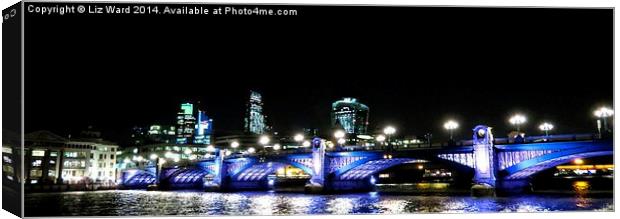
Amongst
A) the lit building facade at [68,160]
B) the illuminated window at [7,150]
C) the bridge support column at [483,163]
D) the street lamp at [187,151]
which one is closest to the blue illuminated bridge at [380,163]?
the bridge support column at [483,163]

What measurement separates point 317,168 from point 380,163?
539cm

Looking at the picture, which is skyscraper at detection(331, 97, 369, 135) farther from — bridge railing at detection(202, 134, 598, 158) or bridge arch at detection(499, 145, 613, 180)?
bridge arch at detection(499, 145, 613, 180)

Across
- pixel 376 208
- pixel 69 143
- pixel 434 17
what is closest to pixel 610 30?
pixel 434 17

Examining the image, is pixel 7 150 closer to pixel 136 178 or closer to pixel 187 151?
pixel 136 178

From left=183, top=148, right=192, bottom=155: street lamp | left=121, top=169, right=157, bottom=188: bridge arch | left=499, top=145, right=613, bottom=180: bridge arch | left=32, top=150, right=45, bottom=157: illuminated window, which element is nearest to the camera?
left=499, top=145, right=613, bottom=180: bridge arch

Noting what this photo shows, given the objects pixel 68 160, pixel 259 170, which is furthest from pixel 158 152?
pixel 259 170

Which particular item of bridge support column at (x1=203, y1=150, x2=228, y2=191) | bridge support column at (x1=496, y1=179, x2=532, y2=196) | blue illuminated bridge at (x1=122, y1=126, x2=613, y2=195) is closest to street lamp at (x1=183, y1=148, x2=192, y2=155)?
blue illuminated bridge at (x1=122, y1=126, x2=613, y2=195)

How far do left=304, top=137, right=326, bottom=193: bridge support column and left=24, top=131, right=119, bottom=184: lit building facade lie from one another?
31.7 m

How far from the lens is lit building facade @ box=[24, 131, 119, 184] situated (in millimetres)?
70688

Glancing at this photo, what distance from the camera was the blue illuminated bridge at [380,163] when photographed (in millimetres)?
34906

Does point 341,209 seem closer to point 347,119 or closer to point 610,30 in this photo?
point 610,30

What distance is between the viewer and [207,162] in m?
66.3

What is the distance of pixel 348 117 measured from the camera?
12912cm

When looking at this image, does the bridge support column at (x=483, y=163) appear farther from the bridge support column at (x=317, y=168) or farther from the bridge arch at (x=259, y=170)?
the bridge arch at (x=259, y=170)
